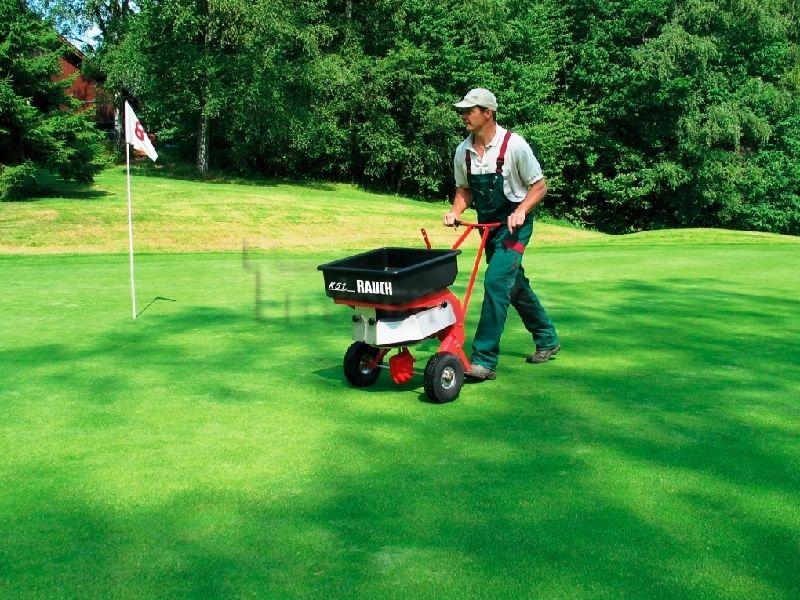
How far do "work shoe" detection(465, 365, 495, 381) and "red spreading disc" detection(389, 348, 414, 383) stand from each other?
1.45 feet

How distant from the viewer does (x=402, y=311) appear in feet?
20.1

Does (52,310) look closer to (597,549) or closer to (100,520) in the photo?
(100,520)

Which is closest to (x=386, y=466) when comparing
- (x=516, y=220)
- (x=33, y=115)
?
(x=516, y=220)

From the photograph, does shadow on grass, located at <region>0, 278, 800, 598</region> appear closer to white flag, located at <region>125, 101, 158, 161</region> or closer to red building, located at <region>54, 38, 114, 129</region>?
white flag, located at <region>125, 101, 158, 161</region>

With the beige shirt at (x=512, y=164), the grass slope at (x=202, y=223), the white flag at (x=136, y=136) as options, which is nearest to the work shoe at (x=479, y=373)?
the beige shirt at (x=512, y=164)

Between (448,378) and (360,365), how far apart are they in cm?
73

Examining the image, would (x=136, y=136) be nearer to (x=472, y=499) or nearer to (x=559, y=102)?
(x=472, y=499)

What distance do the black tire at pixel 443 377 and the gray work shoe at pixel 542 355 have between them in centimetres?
133

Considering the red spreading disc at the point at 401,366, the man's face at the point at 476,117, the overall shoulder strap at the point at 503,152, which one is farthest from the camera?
the overall shoulder strap at the point at 503,152

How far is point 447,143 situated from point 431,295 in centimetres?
4089

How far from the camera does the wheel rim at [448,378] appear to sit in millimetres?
6035

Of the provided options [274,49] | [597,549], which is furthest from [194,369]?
[274,49]

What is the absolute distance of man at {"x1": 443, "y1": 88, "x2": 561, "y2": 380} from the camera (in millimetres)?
6574

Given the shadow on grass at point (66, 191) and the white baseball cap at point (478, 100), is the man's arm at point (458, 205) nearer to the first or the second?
the white baseball cap at point (478, 100)
